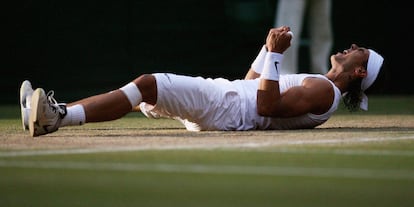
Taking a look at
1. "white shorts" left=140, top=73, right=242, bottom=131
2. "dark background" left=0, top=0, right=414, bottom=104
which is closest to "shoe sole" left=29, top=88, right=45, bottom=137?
"white shorts" left=140, top=73, right=242, bottom=131

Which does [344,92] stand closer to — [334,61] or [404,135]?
[334,61]

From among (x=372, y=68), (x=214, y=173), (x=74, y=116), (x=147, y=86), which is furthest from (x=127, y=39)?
(x=214, y=173)

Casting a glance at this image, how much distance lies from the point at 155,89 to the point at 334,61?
1.17m

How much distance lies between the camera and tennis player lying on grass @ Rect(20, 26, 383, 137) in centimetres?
656

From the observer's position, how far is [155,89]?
667cm

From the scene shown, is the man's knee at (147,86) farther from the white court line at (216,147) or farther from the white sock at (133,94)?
the white court line at (216,147)

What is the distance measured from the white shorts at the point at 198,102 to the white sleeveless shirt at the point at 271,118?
4cm

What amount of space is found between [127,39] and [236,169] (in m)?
7.75

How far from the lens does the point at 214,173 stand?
4859mm

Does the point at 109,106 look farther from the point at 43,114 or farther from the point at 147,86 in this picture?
the point at 43,114

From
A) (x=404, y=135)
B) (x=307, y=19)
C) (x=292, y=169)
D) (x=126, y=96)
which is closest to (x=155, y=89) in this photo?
(x=126, y=96)

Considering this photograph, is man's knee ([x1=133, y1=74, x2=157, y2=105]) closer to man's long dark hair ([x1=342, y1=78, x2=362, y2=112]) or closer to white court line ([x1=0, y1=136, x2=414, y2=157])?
white court line ([x1=0, y1=136, x2=414, y2=157])

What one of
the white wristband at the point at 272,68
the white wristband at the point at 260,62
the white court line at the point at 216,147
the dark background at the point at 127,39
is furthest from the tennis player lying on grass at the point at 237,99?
the dark background at the point at 127,39

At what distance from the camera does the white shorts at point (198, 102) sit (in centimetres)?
674
